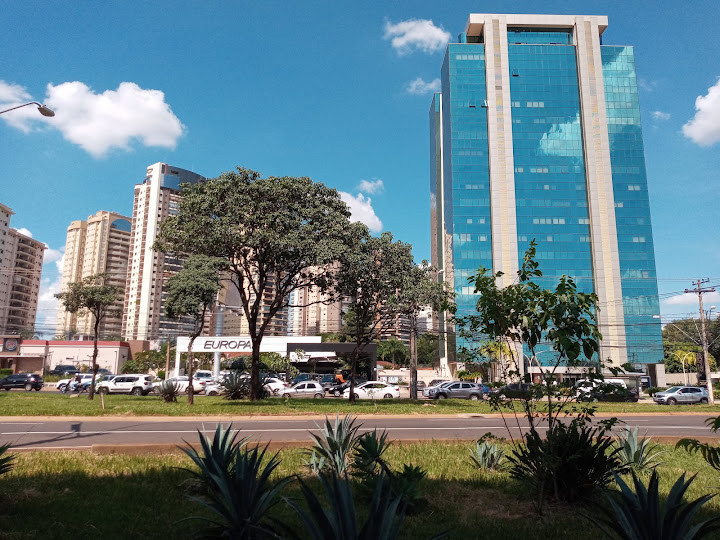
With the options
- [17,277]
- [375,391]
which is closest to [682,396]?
[375,391]

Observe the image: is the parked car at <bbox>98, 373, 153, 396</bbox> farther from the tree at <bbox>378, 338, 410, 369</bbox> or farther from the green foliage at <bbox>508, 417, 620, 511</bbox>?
the tree at <bbox>378, 338, 410, 369</bbox>

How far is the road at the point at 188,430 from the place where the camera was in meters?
13.4

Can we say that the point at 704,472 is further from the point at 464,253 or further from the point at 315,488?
the point at 464,253

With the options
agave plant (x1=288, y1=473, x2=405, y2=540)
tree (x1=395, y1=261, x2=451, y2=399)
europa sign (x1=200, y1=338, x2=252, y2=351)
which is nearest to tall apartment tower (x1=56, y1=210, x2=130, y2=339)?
europa sign (x1=200, y1=338, x2=252, y2=351)

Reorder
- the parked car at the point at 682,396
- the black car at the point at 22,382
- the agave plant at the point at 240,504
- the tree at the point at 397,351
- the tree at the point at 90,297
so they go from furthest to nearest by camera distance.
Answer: the tree at the point at 397,351 → the black car at the point at 22,382 → the parked car at the point at 682,396 → the tree at the point at 90,297 → the agave plant at the point at 240,504

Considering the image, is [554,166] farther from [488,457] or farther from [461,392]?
[488,457]

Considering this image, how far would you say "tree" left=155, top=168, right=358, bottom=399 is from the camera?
23281 millimetres

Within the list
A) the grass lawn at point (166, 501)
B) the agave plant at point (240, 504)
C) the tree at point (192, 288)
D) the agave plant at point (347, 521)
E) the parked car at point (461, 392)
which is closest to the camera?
the agave plant at point (347, 521)

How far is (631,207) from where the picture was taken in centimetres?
8506

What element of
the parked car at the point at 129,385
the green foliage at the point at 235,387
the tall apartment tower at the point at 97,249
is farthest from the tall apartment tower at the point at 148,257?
the green foliage at the point at 235,387

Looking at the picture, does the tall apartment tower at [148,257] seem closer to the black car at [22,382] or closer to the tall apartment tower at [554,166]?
the tall apartment tower at [554,166]

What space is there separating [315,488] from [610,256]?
8712cm

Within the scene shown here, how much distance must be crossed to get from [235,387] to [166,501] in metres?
20.6

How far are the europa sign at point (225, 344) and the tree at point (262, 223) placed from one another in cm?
2166
